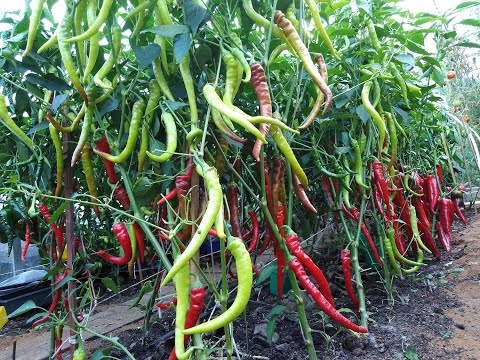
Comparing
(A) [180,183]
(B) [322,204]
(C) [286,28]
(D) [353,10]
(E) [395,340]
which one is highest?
(D) [353,10]

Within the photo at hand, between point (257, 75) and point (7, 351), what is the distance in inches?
121

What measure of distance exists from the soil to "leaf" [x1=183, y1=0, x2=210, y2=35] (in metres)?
1.18

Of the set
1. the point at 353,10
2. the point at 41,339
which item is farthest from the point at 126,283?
the point at 353,10

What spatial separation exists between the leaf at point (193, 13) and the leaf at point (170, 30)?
3 cm

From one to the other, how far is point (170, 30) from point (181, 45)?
0.08 meters

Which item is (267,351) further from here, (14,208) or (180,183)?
(14,208)

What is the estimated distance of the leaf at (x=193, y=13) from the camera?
135cm

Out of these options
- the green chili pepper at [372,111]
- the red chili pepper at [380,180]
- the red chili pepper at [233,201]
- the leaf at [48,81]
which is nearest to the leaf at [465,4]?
the green chili pepper at [372,111]

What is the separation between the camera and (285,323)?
8.43 ft

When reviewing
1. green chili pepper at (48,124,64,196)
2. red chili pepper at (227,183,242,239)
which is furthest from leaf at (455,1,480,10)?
green chili pepper at (48,124,64,196)

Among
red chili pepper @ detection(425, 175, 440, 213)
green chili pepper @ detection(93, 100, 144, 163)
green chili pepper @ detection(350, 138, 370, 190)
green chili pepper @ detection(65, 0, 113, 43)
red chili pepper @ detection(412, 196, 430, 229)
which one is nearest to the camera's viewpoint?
green chili pepper @ detection(65, 0, 113, 43)

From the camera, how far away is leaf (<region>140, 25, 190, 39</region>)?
Result: 4.50 feet

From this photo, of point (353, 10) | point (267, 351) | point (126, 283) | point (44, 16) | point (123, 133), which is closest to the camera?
point (123, 133)

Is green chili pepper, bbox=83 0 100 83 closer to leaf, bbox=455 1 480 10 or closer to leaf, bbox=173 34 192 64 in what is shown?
leaf, bbox=173 34 192 64
